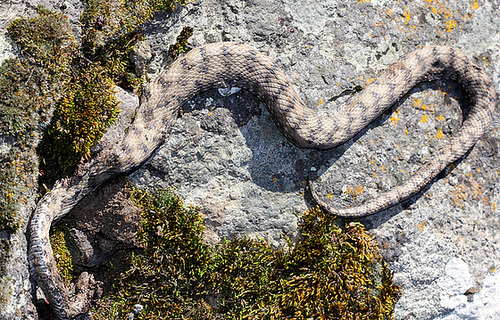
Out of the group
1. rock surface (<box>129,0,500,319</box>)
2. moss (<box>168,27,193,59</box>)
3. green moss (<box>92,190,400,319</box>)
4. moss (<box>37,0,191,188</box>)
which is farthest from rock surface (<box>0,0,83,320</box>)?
moss (<box>168,27,193,59</box>)

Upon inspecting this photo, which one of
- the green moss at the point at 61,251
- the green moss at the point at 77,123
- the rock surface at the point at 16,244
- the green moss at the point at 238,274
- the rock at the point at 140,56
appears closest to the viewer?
the rock surface at the point at 16,244

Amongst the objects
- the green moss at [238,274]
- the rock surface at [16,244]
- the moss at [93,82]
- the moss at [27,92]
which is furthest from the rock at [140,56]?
the green moss at [238,274]

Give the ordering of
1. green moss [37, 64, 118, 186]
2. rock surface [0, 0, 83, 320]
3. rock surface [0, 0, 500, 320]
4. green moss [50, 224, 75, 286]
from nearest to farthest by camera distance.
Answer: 1. rock surface [0, 0, 83, 320]
2. green moss [37, 64, 118, 186]
3. green moss [50, 224, 75, 286]
4. rock surface [0, 0, 500, 320]

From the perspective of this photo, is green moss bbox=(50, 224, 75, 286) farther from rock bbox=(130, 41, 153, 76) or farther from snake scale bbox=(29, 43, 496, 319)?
rock bbox=(130, 41, 153, 76)

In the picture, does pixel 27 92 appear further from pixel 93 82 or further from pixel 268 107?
pixel 268 107

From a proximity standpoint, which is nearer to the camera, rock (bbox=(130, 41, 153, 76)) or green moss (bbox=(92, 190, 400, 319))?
rock (bbox=(130, 41, 153, 76))

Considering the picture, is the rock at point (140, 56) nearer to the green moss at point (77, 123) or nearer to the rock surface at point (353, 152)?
the rock surface at point (353, 152)
